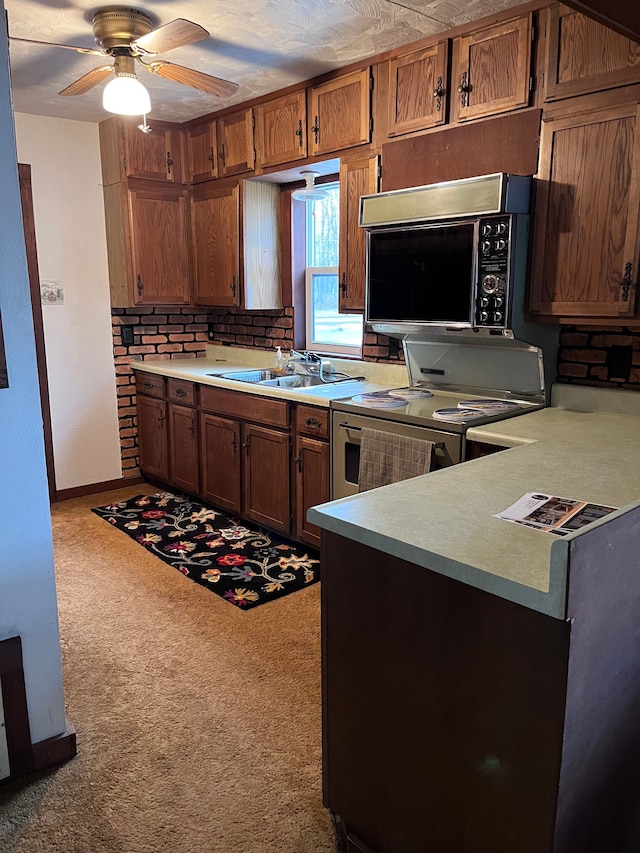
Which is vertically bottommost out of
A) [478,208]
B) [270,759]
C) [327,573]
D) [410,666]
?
[270,759]

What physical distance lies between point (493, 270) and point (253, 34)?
1.44m

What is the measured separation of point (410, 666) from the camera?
1.40 metres

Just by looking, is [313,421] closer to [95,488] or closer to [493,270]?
[493,270]

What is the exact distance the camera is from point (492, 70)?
255 centimetres

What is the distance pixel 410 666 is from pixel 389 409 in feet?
4.88

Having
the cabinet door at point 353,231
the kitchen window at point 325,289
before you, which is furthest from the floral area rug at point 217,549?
the cabinet door at point 353,231

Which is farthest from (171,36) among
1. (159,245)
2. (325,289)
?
(159,245)

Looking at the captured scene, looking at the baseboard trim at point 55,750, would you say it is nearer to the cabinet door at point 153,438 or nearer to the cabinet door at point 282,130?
the cabinet door at point 153,438

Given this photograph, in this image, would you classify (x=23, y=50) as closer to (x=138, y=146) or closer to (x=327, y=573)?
(x=138, y=146)

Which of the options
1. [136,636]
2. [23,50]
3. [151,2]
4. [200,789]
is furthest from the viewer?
[23,50]

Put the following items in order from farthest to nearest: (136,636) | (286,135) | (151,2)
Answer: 1. (286,135)
2. (136,636)
3. (151,2)

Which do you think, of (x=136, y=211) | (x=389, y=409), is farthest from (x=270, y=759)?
(x=136, y=211)

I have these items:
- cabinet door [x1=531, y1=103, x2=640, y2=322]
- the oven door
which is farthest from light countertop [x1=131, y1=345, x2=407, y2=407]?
cabinet door [x1=531, y1=103, x2=640, y2=322]

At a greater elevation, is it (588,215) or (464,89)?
(464,89)
